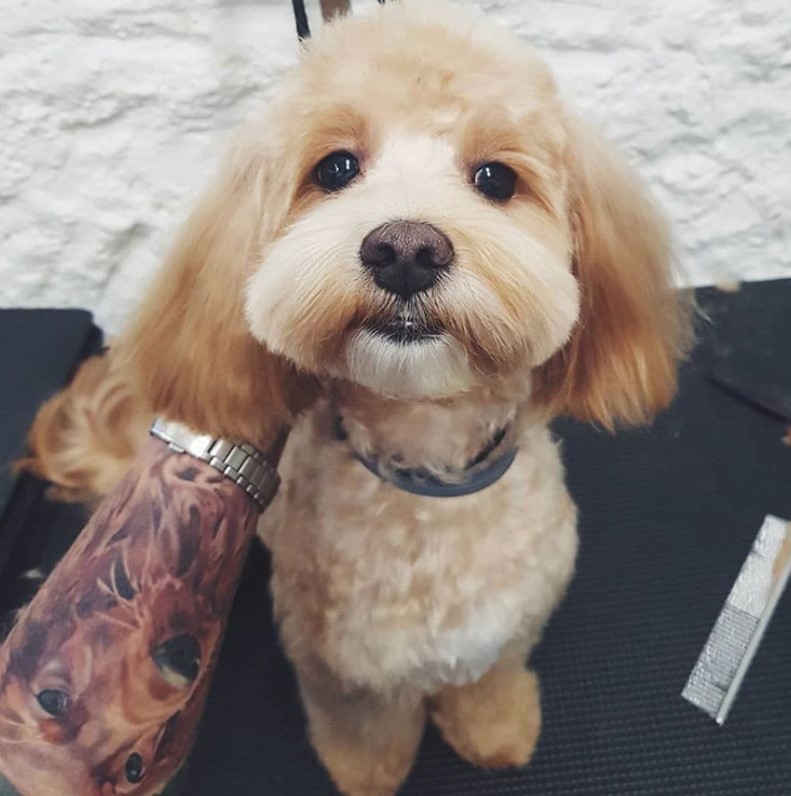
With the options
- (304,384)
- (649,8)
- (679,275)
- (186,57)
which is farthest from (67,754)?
(649,8)

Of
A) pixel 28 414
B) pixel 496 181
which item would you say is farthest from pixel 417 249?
pixel 28 414

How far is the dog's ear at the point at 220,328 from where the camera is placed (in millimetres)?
680

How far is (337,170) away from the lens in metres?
0.66

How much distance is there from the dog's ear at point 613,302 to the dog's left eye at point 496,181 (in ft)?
0.20

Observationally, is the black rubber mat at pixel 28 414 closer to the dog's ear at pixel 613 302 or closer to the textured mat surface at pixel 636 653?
the textured mat surface at pixel 636 653

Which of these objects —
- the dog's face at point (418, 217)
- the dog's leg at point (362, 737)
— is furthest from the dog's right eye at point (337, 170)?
the dog's leg at point (362, 737)

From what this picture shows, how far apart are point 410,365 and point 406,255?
0.08m

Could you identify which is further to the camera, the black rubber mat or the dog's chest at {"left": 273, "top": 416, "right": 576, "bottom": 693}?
the black rubber mat

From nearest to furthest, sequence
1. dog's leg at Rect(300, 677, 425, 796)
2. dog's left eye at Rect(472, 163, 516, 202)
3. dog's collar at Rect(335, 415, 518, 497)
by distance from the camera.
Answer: dog's left eye at Rect(472, 163, 516, 202), dog's collar at Rect(335, 415, 518, 497), dog's leg at Rect(300, 677, 425, 796)

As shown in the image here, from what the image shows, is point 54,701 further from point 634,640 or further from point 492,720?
point 634,640

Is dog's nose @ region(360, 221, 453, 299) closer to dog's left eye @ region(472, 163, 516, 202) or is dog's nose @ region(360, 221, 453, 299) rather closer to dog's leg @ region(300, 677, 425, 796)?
dog's left eye @ region(472, 163, 516, 202)

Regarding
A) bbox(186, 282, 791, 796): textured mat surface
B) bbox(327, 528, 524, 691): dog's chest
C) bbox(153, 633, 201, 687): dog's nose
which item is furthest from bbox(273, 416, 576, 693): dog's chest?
bbox(186, 282, 791, 796): textured mat surface

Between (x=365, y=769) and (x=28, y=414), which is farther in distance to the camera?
(x=28, y=414)

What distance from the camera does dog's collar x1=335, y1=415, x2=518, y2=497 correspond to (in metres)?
0.75
